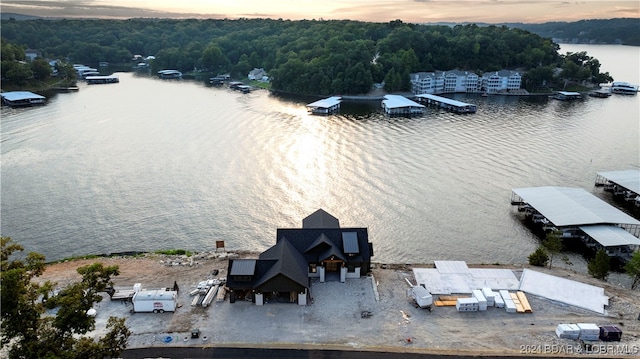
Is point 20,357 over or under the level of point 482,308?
over

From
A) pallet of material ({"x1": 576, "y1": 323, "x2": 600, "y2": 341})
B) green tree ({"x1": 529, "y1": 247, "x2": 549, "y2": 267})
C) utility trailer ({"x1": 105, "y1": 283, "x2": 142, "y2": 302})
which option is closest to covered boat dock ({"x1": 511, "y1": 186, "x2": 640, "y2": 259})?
green tree ({"x1": 529, "y1": 247, "x2": 549, "y2": 267})

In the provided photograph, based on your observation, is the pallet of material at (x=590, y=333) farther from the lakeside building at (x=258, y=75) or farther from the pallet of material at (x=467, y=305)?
the lakeside building at (x=258, y=75)

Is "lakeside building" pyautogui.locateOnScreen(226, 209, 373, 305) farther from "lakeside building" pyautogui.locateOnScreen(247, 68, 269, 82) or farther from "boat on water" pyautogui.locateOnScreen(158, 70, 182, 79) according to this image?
"boat on water" pyautogui.locateOnScreen(158, 70, 182, 79)

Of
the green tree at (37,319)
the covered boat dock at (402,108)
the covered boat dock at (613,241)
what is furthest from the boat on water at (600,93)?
the green tree at (37,319)

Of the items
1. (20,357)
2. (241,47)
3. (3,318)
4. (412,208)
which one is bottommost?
(412,208)

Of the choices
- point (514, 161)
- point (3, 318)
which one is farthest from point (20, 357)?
point (514, 161)

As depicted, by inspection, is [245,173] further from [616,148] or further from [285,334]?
[616,148]

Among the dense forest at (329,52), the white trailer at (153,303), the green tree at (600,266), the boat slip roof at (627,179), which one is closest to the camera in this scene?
the white trailer at (153,303)
